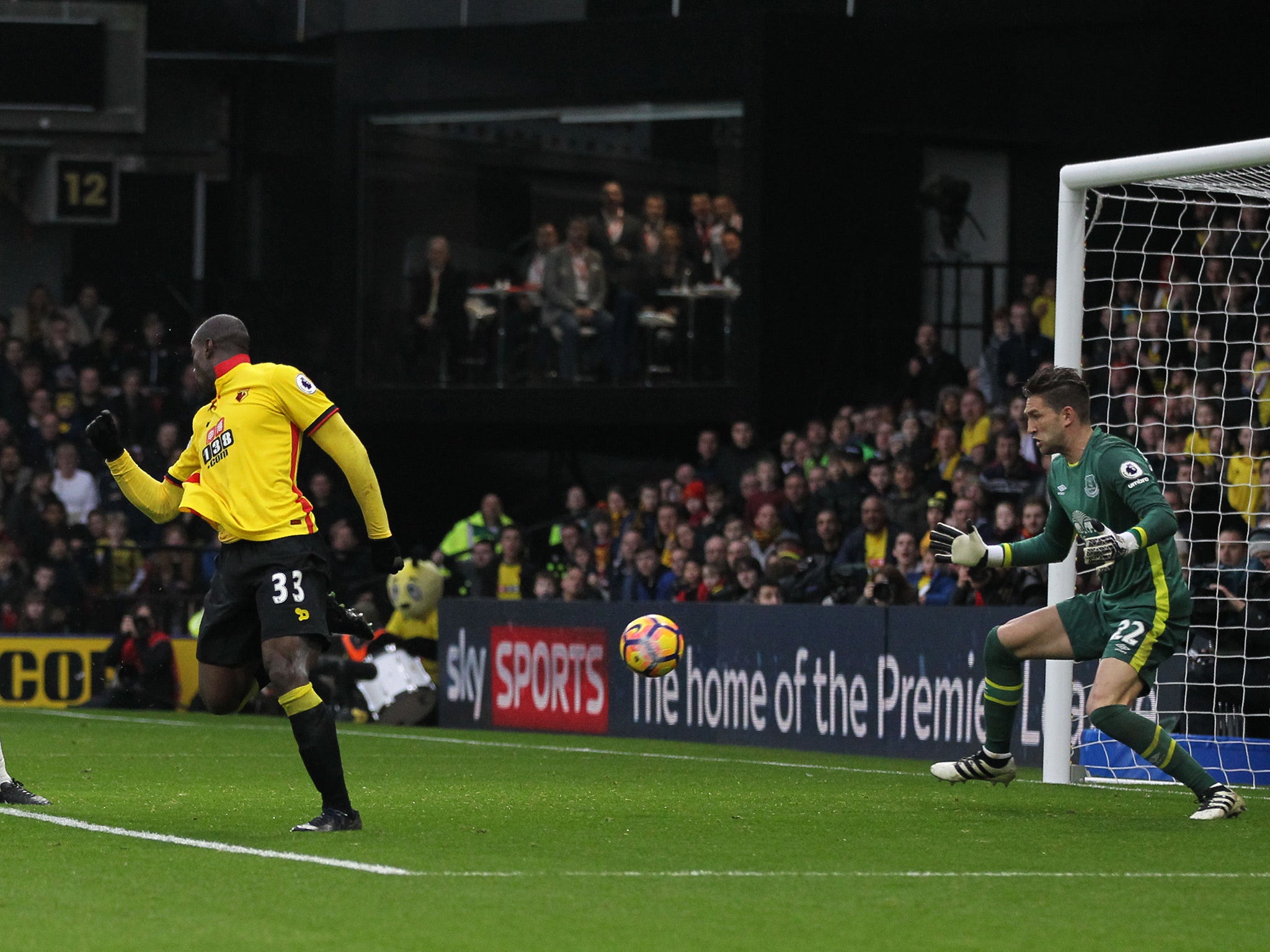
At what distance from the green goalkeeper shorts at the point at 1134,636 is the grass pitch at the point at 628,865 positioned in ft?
2.31

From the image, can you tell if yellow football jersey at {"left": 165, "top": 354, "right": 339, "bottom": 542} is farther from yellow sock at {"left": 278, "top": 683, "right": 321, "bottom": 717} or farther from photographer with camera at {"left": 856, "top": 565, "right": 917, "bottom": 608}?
photographer with camera at {"left": 856, "top": 565, "right": 917, "bottom": 608}

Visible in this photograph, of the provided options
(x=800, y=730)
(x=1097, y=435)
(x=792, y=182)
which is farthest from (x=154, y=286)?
(x=1097, y=435)

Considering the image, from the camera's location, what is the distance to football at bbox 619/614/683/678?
13211mm

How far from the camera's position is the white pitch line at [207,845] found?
749cm

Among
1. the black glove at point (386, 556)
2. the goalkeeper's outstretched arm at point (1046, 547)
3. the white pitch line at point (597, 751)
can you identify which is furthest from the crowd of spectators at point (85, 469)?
the black glove at point (386, 556)

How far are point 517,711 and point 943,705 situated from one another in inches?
188

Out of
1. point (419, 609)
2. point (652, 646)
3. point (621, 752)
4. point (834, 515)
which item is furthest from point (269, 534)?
point (419, 609)

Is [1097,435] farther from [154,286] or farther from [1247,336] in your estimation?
[154,286]

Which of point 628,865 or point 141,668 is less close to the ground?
point 628,865

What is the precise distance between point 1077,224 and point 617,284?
1163 cm

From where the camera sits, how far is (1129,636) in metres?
9.59

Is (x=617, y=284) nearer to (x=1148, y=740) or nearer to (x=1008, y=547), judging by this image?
(x=1008, y=547)

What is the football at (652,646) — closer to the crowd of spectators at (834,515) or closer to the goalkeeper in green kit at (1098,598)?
the crowd of spectators at (834,515)

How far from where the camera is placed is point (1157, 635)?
31.4ft
